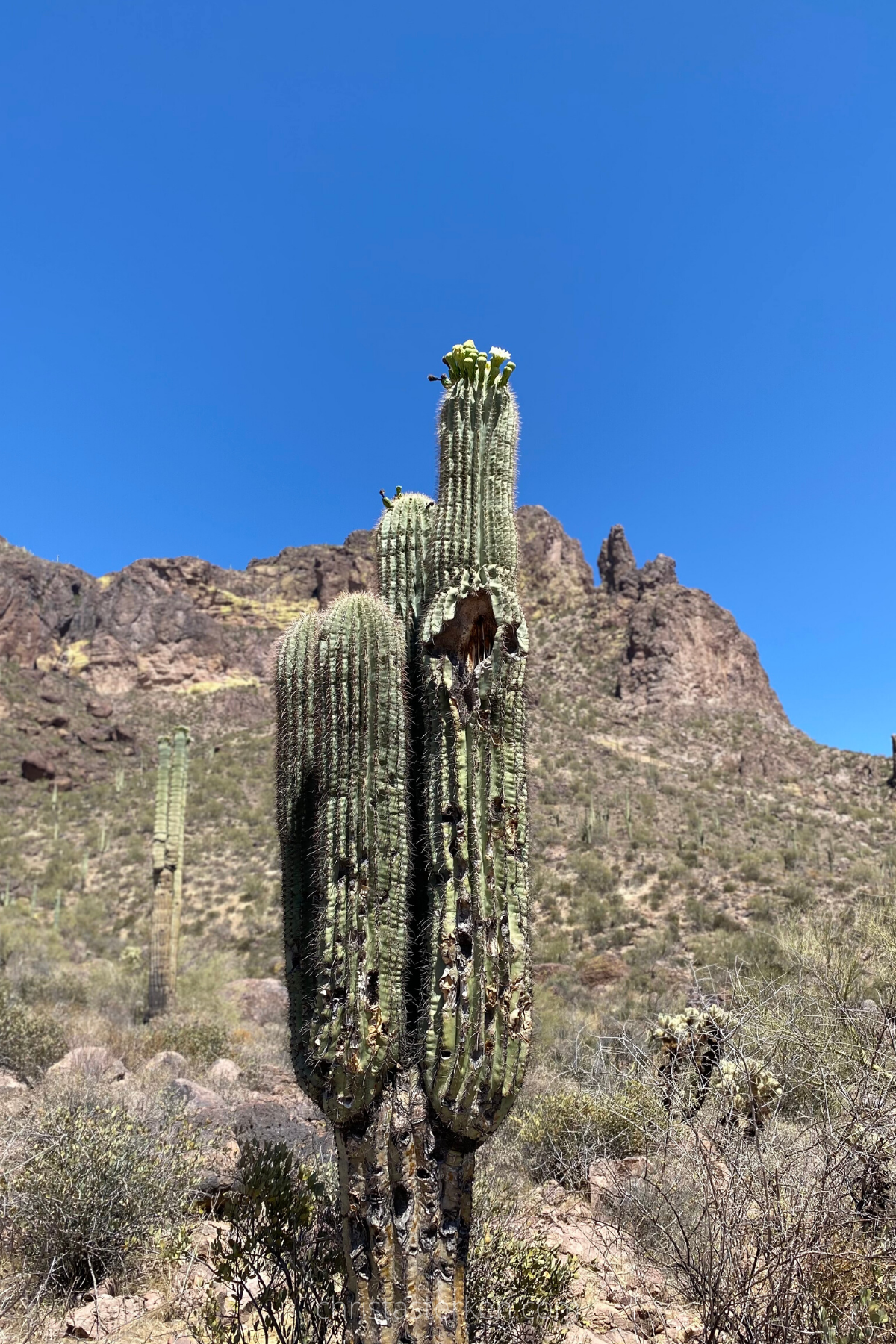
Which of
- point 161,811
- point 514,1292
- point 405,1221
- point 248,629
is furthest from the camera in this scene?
point 248,629

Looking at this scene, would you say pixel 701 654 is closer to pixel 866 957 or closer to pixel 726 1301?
pixel 866 957

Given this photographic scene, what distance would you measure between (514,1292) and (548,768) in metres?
23.2

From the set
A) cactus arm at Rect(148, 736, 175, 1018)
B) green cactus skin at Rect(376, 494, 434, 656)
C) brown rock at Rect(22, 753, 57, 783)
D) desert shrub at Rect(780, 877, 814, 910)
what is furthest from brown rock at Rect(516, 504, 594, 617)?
green cactus skin at Rect(376, 494, 434, 656)

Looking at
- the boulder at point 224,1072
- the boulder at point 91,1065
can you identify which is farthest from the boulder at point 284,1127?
the boulder at point 91,1065

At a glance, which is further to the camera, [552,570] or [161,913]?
[552,570]

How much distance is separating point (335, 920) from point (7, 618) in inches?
1828

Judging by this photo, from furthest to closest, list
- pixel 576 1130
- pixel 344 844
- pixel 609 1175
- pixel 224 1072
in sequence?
pixel 224 1072 < pixel 576 1130 < pixel 609 1175 < pixel 344 844

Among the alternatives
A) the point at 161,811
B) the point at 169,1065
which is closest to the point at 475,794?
the point at 169,1065

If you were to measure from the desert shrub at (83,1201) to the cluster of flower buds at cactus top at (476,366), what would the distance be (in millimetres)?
4486

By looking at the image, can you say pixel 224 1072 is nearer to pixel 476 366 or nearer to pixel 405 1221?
pixel 405 1221

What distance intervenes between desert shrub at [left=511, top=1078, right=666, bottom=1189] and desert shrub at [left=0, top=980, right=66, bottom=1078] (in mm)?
4679

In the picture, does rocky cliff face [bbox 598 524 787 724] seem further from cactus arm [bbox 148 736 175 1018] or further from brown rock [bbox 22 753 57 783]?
cactus arm [bbox 148 736 175 1018]

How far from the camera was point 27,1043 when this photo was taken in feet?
25.4

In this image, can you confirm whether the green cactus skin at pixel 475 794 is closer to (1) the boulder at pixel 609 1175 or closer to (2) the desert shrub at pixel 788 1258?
(2) the desert shrub at pixel 788 1258
